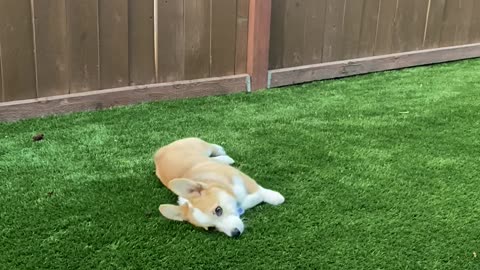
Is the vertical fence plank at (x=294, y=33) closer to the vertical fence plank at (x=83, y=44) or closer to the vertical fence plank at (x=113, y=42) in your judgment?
the vertical fence plank at (x=113, y=42)

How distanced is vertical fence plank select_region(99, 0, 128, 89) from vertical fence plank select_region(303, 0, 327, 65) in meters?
1.46

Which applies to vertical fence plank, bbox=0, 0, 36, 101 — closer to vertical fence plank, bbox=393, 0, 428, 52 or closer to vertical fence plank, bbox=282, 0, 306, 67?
vertical fence plank, bbox=282, 0, 306, 67

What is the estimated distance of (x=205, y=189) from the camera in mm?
2494

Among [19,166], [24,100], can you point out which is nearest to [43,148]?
[19,166]

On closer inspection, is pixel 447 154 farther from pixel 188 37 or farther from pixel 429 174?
pixel 188 37

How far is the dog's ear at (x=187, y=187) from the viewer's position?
2471mm

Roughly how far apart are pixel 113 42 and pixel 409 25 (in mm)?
2655

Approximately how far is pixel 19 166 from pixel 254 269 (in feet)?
4.76

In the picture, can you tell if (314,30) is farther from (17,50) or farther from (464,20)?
(17,50)

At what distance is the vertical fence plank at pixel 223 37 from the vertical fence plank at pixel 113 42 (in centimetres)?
64

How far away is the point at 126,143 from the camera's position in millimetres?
3516

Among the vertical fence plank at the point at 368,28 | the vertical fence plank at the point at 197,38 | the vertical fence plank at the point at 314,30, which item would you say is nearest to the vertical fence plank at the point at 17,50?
the vertical fence plank at the point at 197,38

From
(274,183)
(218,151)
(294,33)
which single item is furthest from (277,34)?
(274,183)

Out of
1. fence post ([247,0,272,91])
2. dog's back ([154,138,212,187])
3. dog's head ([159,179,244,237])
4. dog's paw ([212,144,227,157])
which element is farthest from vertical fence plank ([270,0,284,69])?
dog's head ([159,179,244,237])
